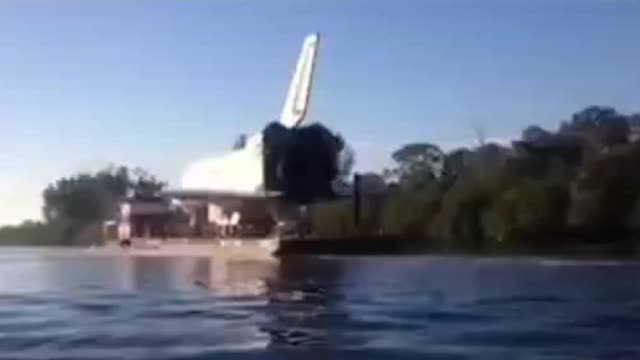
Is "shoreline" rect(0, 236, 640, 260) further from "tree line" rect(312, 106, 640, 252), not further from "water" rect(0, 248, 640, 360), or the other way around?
"water" rect(0, 248, 640, 360)

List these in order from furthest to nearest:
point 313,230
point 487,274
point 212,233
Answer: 1. point 212,233
2. point 313,230
3. point 487,274

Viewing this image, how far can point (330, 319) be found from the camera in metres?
24.3

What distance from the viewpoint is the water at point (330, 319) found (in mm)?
18266

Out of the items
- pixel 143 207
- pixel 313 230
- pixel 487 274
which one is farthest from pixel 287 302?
pixel 143 207

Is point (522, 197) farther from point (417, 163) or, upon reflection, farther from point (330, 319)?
point (330, 319)

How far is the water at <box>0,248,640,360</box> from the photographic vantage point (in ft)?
59.9

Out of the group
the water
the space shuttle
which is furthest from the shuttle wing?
the water

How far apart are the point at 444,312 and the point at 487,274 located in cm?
2253

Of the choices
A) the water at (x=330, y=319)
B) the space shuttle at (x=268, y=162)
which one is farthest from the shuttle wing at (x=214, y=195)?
the water at (x=330, y=319)

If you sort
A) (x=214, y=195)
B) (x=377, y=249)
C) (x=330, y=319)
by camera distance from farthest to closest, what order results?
(x=214, y=195), (x=377, y=249), (x=330, y=319)

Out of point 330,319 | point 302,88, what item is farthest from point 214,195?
point 330,319

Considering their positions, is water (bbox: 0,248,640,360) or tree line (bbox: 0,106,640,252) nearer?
water (bbox: 0,248,640,360)

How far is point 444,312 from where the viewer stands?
2625cm

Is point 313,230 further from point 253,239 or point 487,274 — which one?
point 487,274
